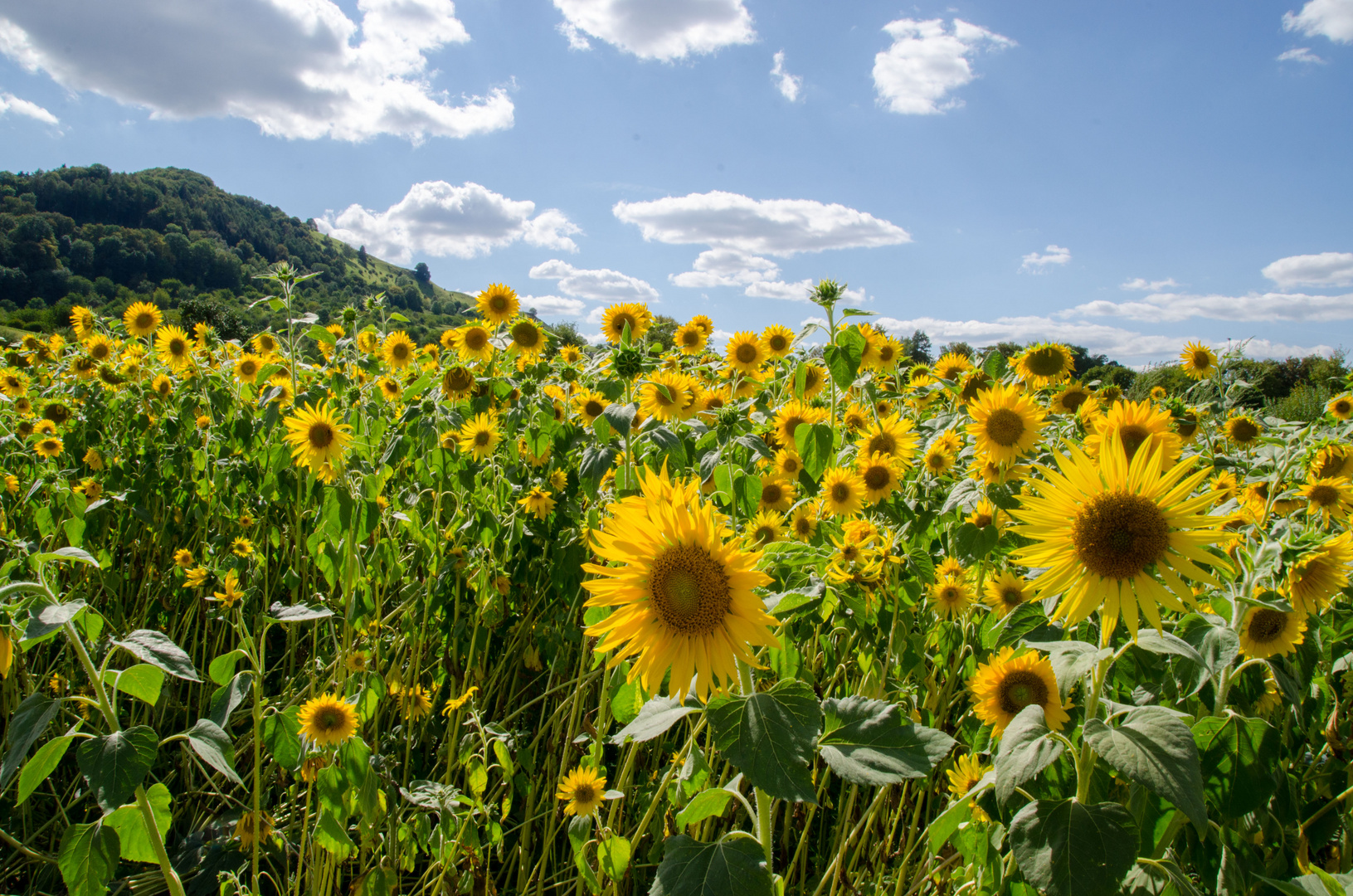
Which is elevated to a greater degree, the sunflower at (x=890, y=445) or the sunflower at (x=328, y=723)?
the sunflower at (x=890, y=445)

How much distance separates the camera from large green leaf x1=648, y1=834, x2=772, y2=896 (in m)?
0.96

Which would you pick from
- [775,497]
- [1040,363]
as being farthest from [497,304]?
[1040,363]

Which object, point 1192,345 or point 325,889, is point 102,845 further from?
point 1192,345

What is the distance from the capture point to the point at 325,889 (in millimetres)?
2041

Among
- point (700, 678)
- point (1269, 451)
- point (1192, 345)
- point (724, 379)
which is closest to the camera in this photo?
point (700, 678)

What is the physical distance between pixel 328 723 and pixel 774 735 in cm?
166

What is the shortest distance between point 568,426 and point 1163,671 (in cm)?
219

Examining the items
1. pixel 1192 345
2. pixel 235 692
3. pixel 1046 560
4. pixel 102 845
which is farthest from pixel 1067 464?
pixel 1192 345

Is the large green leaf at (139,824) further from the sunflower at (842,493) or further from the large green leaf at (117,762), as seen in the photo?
the sunflower at (842,493)

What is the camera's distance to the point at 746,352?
385 cm

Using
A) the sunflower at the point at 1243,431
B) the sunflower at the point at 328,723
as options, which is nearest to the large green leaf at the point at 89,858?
the sunflower at the point at 328,723

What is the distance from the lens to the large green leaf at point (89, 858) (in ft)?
4.44

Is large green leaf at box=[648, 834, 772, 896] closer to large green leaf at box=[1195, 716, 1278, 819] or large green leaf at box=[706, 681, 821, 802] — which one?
large green leaf at box=[706, 681, 821, 802]

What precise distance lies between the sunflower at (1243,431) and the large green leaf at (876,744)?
4302 millimetres
